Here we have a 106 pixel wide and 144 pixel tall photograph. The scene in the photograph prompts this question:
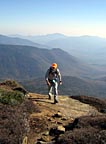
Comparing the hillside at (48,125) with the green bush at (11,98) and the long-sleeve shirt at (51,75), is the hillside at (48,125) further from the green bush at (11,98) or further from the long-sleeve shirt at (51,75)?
the long-sleeve shirt at (51,75)

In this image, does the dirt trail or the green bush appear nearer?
the dirt trail

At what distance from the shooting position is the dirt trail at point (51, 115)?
492 inches

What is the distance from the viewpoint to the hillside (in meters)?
9.39

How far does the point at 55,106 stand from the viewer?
61.2 ft

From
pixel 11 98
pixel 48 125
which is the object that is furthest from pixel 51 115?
pixel 11 98

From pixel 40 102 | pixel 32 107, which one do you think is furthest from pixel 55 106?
pixel 32 107

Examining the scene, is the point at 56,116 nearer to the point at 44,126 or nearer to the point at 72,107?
the point at 44,126

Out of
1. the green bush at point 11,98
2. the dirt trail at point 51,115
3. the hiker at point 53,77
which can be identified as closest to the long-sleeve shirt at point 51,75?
the hiker at point 53,77

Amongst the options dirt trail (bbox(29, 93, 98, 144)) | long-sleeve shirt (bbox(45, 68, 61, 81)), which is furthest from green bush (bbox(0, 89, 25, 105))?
long-sleeve shirt (bbox(45, 68, 61, 81))

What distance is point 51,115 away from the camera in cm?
1554

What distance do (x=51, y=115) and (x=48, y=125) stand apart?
2172 millimetres

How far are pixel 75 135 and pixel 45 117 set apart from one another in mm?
5515

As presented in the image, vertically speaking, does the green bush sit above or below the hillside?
above

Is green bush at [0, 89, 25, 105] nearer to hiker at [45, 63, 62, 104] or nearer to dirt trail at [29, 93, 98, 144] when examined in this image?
dirt trail at [29, 93, 98, 144]
